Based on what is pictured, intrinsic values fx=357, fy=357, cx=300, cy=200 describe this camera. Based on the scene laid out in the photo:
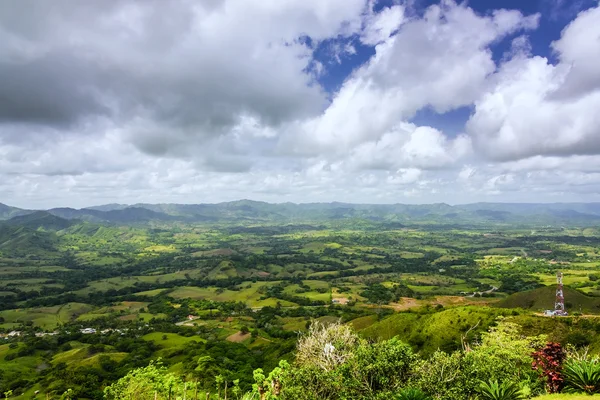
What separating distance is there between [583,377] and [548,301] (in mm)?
118784

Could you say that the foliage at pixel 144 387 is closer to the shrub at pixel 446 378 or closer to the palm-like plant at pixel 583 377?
the shrub at pixel 446 378

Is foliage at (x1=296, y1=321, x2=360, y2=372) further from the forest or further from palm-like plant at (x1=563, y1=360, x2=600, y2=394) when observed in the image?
palm-like plant at (x1=563, y1=360, x2=600, y2=394)

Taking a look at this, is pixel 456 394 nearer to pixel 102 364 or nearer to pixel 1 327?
pixel 102 364

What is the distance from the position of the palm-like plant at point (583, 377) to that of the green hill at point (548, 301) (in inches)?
4290

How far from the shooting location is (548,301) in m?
121

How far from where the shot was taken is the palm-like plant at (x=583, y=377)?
77.3ft

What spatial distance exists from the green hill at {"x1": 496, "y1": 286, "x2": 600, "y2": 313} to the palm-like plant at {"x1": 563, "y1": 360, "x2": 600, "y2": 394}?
357 ft

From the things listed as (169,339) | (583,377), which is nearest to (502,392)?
(583,377)

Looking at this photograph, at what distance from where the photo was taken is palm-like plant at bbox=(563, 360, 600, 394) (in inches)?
928

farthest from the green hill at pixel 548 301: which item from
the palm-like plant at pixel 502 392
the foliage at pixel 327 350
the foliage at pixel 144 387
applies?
the foliage at pixel 144 387

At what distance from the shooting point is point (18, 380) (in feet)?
322

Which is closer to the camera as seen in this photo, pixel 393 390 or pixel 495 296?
pixel 393 390

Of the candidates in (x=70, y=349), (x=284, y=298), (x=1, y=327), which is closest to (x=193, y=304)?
(x=284, y=298)

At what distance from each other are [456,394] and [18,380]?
120 metres
